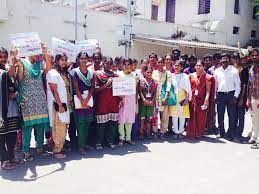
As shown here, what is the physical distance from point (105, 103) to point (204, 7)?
1902 cm

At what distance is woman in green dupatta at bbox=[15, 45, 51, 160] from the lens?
502cm

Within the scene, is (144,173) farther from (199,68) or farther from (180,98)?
(199,68)

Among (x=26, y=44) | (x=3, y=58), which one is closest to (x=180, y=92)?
(x=26, y=44)

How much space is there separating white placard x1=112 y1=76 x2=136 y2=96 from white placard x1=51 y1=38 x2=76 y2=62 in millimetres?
890

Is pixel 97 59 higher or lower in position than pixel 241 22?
lower

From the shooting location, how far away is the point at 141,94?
6.54m

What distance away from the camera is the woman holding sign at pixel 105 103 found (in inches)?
231

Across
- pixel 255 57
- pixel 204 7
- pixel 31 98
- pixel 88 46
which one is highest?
pixel 204 7

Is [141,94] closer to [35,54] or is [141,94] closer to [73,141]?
[73,141]

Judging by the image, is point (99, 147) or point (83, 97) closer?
point (83, 97)

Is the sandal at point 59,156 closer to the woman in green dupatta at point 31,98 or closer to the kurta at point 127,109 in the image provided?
the woman in green dupatta at point 31,98

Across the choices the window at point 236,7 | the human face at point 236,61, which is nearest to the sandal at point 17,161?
the human face at point 236,61

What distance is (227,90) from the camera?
6719 millimetres

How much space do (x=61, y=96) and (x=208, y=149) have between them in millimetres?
2861
